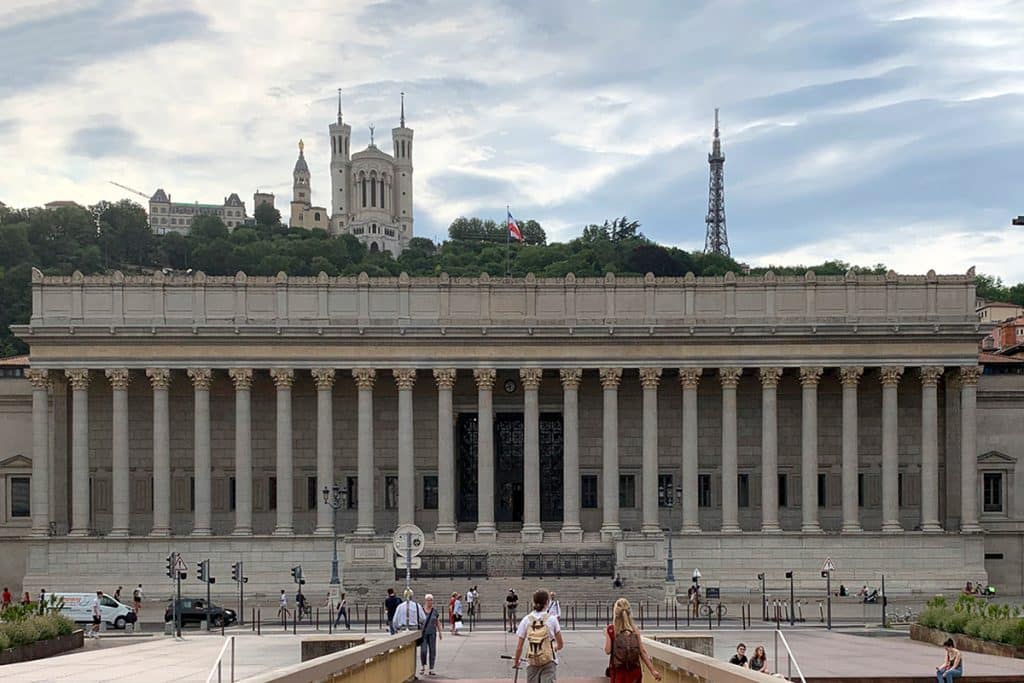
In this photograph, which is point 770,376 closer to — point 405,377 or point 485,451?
point 485,451

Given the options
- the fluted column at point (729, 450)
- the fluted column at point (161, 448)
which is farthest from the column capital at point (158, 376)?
the fluted column at point (729, 450)

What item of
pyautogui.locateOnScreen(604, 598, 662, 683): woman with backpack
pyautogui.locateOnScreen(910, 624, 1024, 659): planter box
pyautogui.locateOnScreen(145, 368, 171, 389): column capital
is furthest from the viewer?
pyautogui.locateOnScreen(145, 368, 171, 389): column capital

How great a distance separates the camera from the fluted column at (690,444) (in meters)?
84.0

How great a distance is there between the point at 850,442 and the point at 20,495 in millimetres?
46837

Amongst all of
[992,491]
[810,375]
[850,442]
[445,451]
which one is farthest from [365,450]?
[992,491]

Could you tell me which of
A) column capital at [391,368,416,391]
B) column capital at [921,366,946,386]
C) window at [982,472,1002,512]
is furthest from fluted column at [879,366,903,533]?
column capital at [391,368,416,391]

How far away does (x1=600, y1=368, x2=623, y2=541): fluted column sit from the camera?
84.2m

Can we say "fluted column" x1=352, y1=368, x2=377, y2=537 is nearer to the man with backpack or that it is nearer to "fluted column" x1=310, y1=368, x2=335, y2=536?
"fluted column" x1=310, y1=368, x2=335, y2=536

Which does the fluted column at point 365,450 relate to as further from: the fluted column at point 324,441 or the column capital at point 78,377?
the column capital at point 78,377

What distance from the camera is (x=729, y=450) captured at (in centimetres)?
8394

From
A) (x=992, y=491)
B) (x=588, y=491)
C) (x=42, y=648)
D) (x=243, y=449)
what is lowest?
(x=42, y=648)

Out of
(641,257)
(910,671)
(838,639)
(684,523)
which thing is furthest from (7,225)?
(910,671)

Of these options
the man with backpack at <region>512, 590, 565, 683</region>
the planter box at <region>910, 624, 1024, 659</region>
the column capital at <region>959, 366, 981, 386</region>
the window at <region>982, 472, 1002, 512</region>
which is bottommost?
the planter box at <region>910, 624, 1024, 659</region>

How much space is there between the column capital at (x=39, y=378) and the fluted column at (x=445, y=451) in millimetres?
21002
